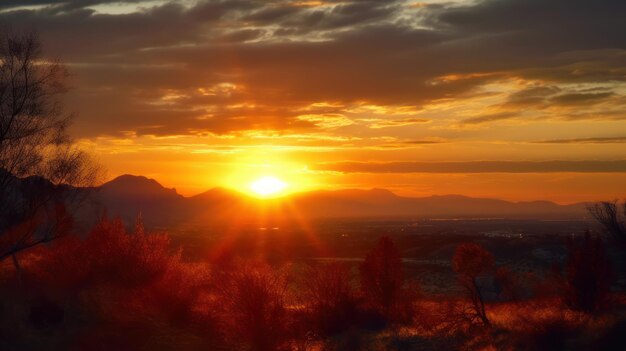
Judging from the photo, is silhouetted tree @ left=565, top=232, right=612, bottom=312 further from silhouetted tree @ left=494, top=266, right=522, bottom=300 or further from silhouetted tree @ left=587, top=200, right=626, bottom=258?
silhouetted tree @ left=494, top=266, right=522, bottom=300

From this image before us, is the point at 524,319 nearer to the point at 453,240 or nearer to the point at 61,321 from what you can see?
the point at 61,321

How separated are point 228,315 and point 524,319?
77.3 feet

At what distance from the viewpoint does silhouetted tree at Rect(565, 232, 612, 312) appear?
49312 mm

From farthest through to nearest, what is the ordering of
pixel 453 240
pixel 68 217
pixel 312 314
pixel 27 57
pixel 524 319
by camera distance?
pixel 453 240 < pixel 312 314 < pixel 524 319 < pixel 68 217 < pixel 27 57

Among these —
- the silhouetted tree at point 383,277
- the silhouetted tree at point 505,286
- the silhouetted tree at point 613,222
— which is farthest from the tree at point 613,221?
the silhouetted tree at point 383,277

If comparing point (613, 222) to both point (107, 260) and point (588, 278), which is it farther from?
point (107, 260)

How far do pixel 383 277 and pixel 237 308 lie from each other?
21234 millimetres

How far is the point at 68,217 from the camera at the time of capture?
38.3 metres

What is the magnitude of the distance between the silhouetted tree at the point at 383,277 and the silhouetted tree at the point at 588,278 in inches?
683

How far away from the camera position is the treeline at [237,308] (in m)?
42.5

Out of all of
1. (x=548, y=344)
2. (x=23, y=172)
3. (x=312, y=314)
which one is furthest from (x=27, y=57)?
(x=548, y=344)

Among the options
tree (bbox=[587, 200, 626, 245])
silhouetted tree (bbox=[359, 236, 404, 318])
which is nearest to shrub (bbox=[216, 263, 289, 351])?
silhouetted tree (bbox=[359, 236, 404, 318])

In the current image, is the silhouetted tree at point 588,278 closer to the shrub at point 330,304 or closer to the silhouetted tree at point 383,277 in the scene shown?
the silhouetted tree at point 383,277

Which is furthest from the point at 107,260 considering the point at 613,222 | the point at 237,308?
the point at 613,222
